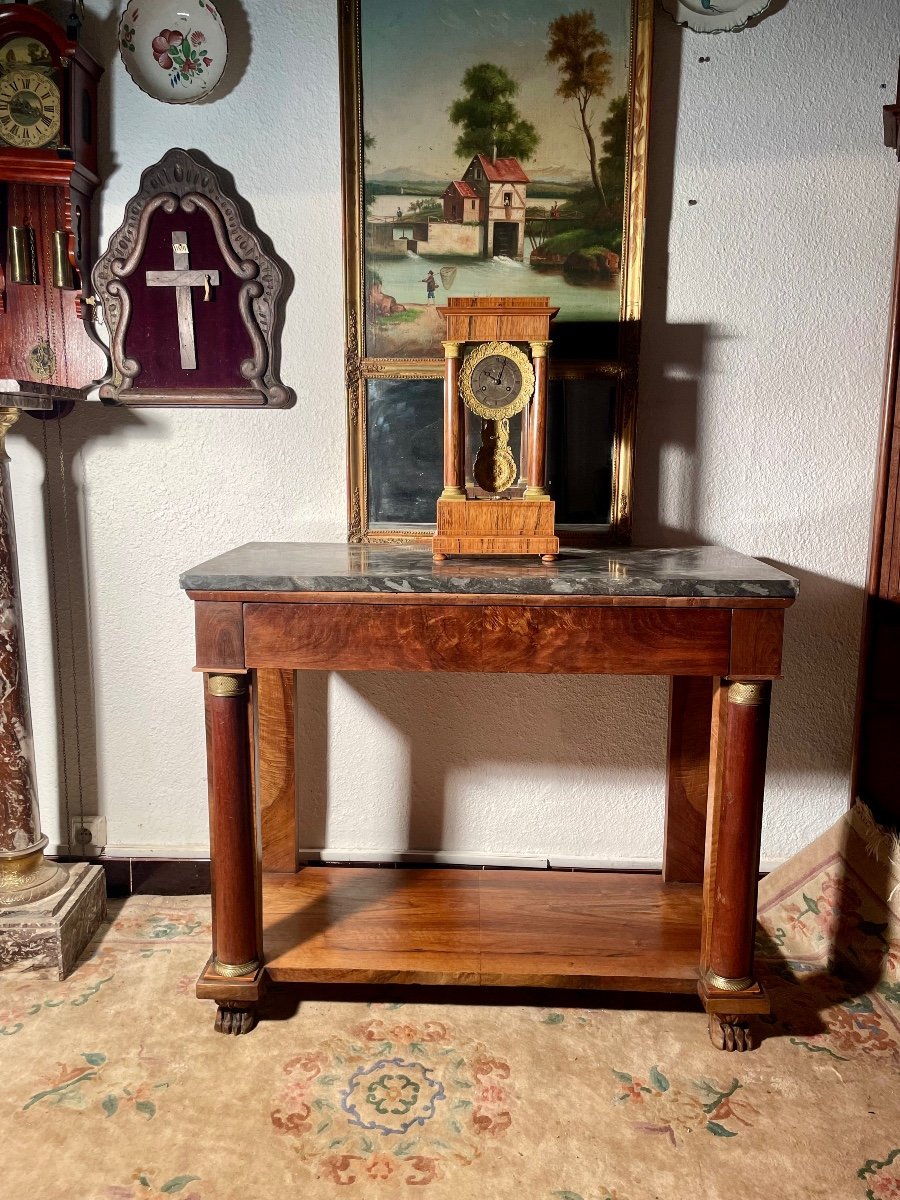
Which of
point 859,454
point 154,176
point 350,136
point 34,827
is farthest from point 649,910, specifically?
point 154,176

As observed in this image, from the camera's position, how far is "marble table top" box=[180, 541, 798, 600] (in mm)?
1704

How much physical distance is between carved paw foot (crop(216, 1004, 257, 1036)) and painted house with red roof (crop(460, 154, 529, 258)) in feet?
6.32

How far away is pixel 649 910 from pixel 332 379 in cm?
161

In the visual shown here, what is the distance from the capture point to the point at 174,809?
2.50 meters

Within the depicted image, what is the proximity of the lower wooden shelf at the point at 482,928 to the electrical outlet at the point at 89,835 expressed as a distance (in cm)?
56

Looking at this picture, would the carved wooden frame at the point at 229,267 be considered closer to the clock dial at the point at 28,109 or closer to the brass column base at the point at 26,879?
the clock dial at the point at 28,109

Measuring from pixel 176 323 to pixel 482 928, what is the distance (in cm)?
174

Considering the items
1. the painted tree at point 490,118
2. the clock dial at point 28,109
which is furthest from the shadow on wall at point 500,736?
the clock dial at point 28,109

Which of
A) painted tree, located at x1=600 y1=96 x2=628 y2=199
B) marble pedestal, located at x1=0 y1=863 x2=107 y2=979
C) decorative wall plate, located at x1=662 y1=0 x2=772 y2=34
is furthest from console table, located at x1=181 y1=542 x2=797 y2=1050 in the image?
decorative wall plate, located at x1=662 y1=0 x2=772 y2=34

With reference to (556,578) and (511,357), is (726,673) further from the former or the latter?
(511,357)

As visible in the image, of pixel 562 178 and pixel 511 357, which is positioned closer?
pixel 511 357

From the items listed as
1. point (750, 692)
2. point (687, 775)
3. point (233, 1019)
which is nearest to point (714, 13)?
point (750, 692)

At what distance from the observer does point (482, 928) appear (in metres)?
2.08

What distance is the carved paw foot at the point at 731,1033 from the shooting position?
6.11 feet
